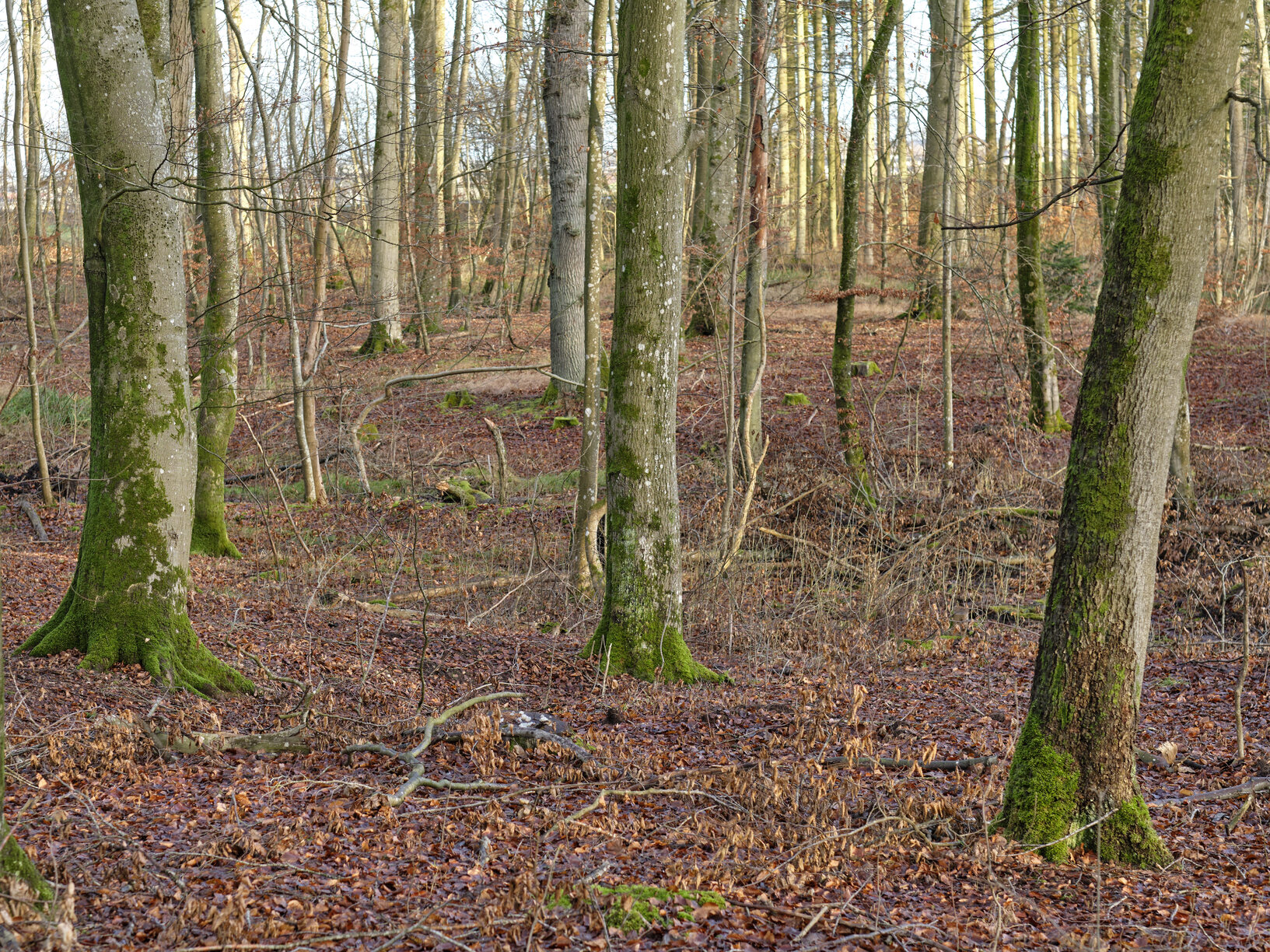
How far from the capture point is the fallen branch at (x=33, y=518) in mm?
11078

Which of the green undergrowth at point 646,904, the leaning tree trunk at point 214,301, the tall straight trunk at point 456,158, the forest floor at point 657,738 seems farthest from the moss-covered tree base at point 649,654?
the tall straight trunk at point 456,158

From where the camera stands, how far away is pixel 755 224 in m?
11.4

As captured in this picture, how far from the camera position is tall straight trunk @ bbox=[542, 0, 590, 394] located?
15406 mm

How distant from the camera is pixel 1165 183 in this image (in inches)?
150

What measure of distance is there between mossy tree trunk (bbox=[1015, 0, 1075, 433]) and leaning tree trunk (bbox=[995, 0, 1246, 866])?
1014 cm

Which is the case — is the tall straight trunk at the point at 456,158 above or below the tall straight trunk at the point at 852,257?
above

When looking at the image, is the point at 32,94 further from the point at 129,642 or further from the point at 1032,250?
the point at 1032,250

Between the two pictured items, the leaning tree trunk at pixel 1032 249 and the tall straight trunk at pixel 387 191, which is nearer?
the leaning tree trunk at pixel 1032 249

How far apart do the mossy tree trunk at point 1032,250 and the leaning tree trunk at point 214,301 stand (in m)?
10.2

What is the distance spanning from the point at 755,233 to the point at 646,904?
909 cm

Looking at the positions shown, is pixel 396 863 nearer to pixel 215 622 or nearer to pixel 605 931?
pixel 605 931

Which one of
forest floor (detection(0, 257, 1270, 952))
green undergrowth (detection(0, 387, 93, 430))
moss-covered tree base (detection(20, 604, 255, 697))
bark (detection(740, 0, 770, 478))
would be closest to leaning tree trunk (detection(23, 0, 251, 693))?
moss-covered tree base (detection(20, 604, 255, 697))

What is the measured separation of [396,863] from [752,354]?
30.4 ft

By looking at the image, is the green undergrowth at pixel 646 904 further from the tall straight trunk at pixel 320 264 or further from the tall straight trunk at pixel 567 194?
the tall straight trunk at pixel 567 194
